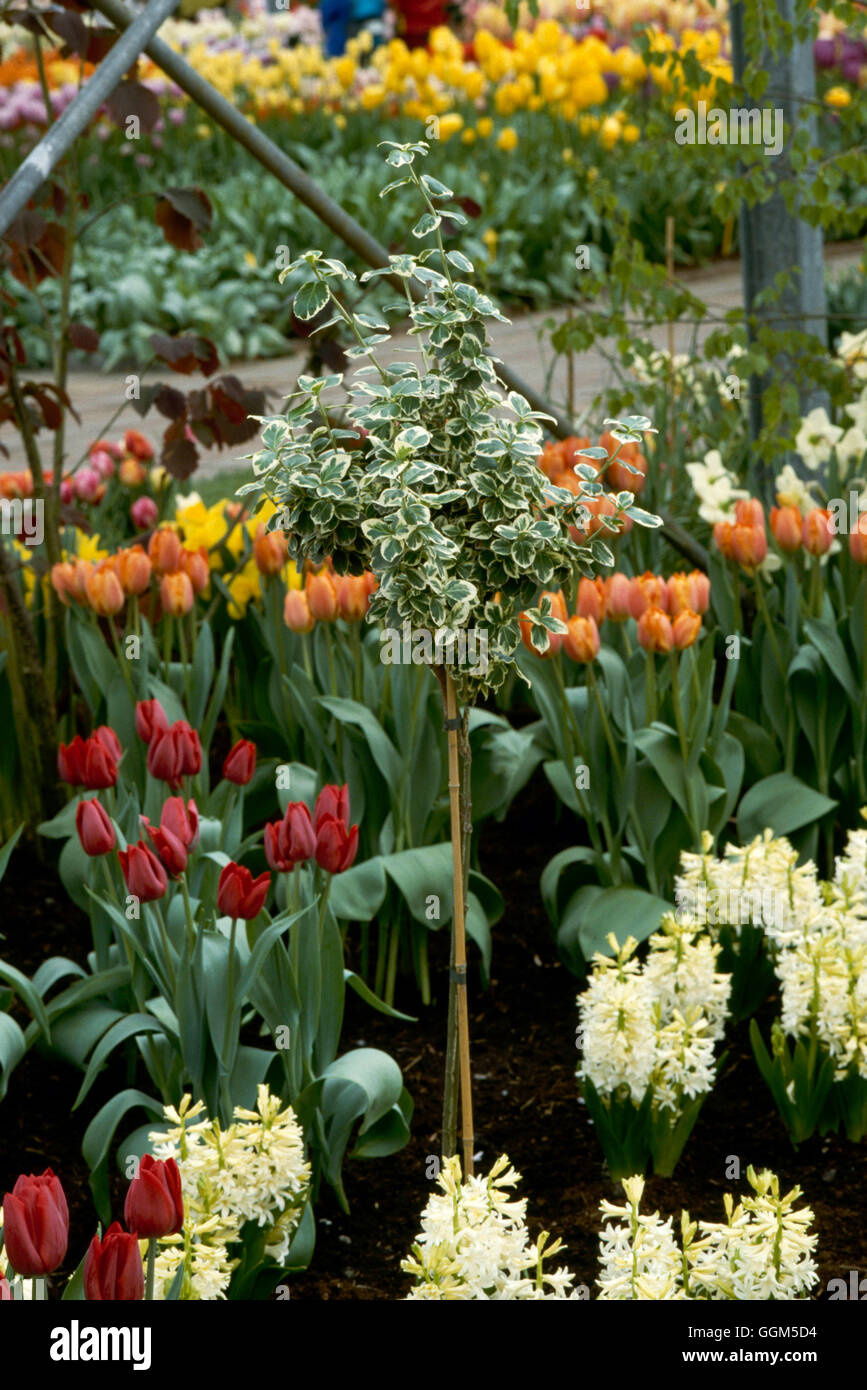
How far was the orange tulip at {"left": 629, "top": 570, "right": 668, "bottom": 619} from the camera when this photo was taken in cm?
270

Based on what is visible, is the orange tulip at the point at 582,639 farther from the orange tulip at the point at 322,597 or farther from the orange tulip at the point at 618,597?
the orange tulip at the point at 322,597

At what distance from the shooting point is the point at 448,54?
11.5 metres

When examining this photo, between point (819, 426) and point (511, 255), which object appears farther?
point (511, 255)

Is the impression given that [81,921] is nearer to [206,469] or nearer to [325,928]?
[325,928]

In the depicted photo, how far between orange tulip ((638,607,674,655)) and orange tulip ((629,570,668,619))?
0.24ft

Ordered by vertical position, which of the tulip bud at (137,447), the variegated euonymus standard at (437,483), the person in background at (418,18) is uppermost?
the person in background at (418,18)

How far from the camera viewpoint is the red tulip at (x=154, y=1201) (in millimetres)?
1349

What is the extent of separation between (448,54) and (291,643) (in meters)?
9.42

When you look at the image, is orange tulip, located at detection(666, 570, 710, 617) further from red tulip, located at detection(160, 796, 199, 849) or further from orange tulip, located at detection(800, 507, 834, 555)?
red tulip, located at detection(160, 796, 199, 849)

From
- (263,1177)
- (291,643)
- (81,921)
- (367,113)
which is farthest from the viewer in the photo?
(367,113)

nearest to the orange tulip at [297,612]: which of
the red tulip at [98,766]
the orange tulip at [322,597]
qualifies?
the orange tulip at [322,597]

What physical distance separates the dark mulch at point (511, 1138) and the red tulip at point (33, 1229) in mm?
735
